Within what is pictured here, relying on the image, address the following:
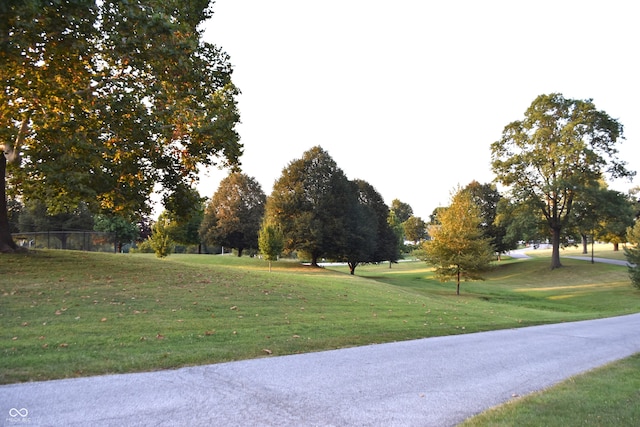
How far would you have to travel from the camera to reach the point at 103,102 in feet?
42.4

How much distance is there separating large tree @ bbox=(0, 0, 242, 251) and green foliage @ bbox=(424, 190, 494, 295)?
52.6 feet

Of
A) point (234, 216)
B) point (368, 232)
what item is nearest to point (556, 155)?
point (368, 232)

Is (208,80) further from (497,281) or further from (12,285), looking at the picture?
(497,281)

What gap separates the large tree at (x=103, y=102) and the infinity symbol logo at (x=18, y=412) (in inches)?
362

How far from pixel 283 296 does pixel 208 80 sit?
8383 mm

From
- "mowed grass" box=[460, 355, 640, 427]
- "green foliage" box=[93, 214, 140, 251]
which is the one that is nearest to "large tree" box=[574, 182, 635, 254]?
"mowed grass" box=[460, 355, 640, 427]

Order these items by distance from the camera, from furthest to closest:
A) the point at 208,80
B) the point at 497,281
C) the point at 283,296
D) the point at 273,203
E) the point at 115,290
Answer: the point at 497,281, the point at 273,203, the point at 208,80, the point at 283,296, the point at 115,290

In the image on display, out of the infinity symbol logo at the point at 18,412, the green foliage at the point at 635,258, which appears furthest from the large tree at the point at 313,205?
the infinity symbol logo at the point at 18,412

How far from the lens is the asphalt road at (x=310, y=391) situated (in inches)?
172

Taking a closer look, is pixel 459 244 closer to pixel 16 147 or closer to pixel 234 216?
pixel 16 147

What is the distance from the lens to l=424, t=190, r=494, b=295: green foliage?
2677 cm

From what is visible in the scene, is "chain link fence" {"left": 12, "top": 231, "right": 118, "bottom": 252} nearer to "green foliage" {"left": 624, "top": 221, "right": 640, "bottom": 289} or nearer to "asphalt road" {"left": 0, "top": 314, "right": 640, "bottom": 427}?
"asphalt road" {"left": 0, "top": 314, "right": 640, "bottom": 427}

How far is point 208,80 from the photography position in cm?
1608

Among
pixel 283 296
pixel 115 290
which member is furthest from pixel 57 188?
pixel 283 296
